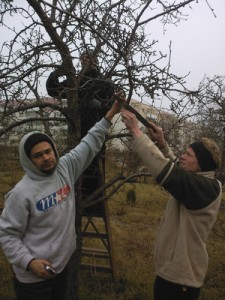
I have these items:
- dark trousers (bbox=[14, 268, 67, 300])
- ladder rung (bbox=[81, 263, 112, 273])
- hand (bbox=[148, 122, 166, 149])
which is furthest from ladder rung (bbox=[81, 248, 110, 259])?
hand (bbox=[148, 122, 166, 149])

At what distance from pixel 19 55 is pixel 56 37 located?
A: 0.44 m

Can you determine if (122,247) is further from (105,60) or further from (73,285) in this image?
(105,60)

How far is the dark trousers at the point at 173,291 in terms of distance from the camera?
224 cm

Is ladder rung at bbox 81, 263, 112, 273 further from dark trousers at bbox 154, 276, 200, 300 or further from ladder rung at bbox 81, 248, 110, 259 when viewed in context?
dark trousers at bbox 154, 276, 200, 300

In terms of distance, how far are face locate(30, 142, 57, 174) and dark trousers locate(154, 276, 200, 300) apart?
1.04m

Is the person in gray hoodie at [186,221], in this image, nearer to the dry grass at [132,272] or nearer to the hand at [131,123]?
the hand at [131,123]

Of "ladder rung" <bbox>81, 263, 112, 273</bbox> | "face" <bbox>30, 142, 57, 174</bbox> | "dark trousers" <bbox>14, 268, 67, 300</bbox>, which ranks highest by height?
"face" <bbox>30, 142, 57, 174</bbox>

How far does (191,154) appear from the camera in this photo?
7.47 ft

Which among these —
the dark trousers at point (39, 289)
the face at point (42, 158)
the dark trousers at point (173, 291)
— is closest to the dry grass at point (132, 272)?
the dark trousers at point (173, 291)

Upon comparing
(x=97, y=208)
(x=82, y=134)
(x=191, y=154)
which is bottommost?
(x=97, y=208)

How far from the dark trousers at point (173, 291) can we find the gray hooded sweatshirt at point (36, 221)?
0.65m

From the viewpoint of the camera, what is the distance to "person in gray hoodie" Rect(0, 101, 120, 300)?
2.14 metres

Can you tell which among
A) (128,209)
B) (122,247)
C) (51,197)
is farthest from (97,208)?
(128,209)

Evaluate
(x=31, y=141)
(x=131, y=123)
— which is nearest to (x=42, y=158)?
(x=31, y=141)
